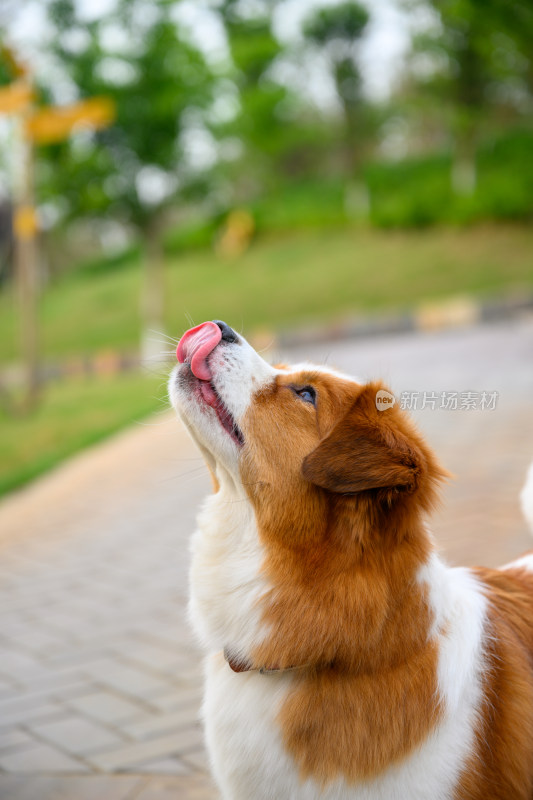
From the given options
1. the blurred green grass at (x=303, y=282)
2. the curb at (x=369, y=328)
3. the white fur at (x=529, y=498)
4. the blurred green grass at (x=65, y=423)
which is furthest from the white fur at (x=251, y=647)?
the blurred green grass at (x=303, y=282)

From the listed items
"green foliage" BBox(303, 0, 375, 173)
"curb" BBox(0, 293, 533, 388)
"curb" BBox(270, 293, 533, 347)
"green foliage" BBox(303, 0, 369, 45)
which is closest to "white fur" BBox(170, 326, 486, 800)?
"curb" BBox(0, 293, 533, 388)

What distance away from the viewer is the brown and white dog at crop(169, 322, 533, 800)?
201 cm

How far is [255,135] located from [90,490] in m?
20.0

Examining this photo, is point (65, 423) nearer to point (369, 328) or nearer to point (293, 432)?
point (369, 328)

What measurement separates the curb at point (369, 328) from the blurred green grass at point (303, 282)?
1452mm

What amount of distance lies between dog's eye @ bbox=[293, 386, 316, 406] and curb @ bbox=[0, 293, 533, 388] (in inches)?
515

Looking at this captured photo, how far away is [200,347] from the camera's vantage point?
233 centimetres

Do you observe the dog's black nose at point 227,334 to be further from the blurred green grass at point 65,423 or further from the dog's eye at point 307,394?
the blurred green grass at point 65,423

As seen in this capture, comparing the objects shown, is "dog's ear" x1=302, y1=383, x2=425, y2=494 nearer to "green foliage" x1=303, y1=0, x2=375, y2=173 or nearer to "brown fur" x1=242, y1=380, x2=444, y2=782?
"brown fur" x1=242, y1=380, x2=444, y2=782

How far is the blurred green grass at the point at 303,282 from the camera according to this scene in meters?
20.7

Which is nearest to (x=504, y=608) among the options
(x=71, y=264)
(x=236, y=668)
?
(x=236, y=668)

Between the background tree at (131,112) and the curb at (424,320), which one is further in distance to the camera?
the background tree at (131,112)

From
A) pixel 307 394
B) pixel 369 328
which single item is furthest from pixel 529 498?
pixel 369 328

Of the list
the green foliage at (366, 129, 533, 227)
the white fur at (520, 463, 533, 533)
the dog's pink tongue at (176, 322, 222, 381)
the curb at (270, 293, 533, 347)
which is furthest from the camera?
the green foliage at (366, 129, 533, 227)
